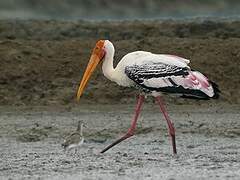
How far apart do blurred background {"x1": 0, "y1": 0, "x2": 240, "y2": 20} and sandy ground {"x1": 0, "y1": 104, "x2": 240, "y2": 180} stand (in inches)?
328

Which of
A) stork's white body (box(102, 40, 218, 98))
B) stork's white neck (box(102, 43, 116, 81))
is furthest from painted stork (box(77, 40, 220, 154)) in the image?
stork's white neck (box(102, 43, 116, 81))

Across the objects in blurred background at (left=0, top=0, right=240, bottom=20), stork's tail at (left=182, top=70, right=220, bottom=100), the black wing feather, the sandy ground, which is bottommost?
the sandy ground

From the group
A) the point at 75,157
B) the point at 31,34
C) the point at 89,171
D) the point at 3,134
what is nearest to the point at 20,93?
the point at 3,134

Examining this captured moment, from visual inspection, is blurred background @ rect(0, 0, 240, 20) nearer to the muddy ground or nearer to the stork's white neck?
the muddy ground

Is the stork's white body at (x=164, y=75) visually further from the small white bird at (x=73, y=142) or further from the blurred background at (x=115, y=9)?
the blurred background at (x=115, y=9)

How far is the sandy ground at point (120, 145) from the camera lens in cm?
1396

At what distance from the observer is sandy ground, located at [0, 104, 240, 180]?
1396cm

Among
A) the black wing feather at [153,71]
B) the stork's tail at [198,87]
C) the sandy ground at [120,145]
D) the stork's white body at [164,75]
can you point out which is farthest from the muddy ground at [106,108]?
the black wing feather at [153,71]

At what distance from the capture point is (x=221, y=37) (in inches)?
1078

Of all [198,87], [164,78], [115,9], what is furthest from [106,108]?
[115,9]

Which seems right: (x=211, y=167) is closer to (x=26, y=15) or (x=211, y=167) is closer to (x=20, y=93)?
(x=20, y=93)

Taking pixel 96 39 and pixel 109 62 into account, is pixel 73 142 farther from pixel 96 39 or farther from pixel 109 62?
Answer: pixel 96 39

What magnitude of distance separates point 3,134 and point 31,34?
30.1 feet

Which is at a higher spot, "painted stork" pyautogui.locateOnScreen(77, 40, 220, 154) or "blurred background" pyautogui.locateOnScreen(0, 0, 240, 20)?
"blurred background" pyautogui.locateOnScreen(0, 0, 240, 20)
